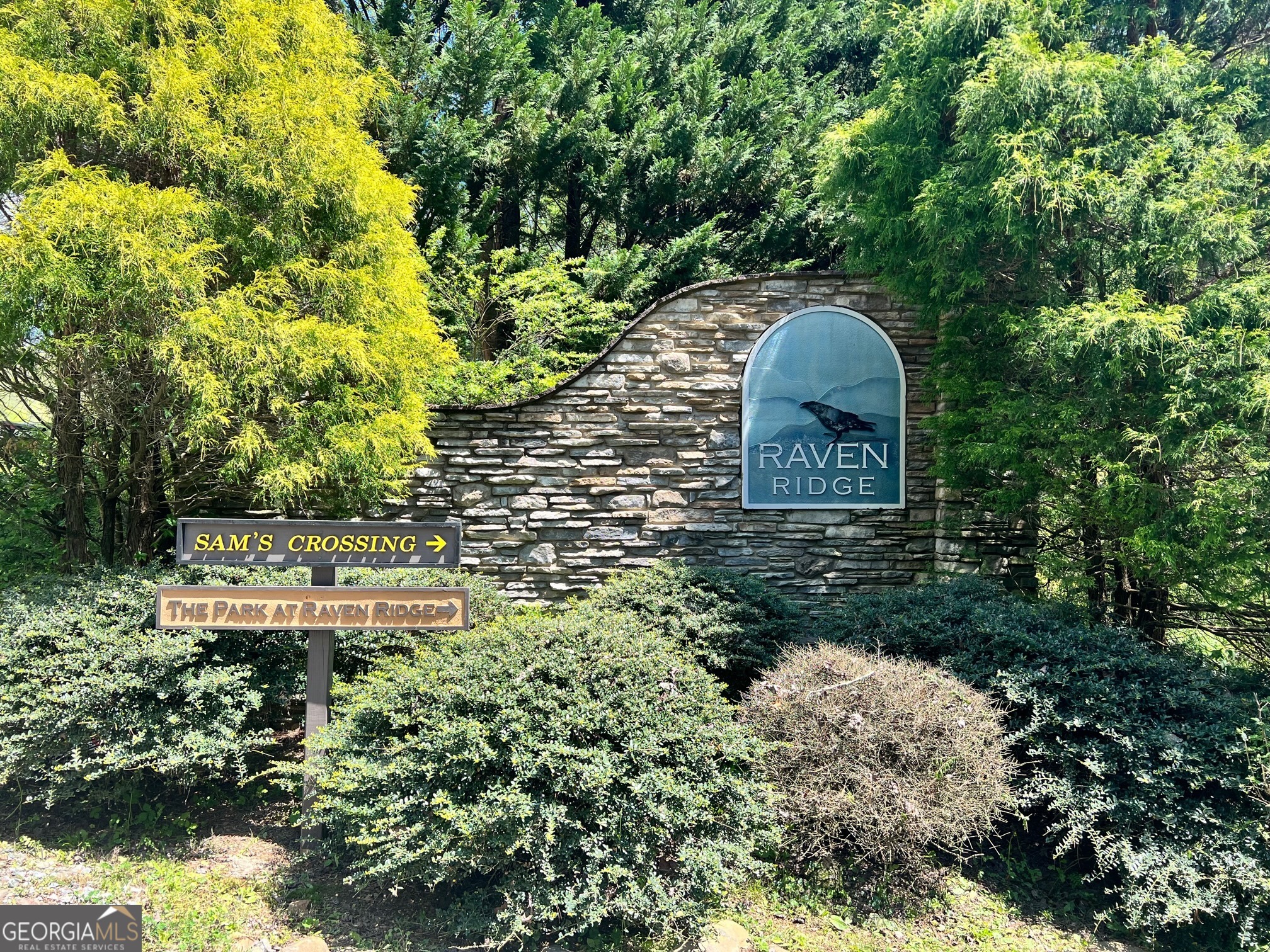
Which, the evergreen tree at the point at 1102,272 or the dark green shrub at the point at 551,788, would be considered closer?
the dark green shrub at the point at 551,788

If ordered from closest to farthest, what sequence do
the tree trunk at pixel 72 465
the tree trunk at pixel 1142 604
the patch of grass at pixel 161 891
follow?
the patch of grass at pixel 161 891
the tree trunk at pixel 72 465
the tree trunk at pixel 1142 604

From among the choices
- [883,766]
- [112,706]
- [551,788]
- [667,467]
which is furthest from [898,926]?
[112,706]

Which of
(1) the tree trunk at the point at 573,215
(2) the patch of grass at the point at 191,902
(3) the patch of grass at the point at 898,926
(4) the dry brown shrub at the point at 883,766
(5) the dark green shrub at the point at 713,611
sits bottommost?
(3) the patch of grass at the point at 898,926

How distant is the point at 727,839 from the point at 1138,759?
1.91 meters

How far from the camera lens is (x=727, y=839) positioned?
9.77 ft

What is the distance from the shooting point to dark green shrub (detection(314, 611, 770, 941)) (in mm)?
2752

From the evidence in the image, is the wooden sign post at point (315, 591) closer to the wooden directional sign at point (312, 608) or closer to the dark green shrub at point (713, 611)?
the wooden directional sign at point (312, 608)

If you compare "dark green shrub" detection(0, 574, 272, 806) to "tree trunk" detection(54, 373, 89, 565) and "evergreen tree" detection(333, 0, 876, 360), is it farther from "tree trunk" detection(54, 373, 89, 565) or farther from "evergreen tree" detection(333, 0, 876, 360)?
"evergreen tree" detection(333, 0, 876, 360)

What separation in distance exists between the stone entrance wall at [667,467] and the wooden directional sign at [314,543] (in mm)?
2438

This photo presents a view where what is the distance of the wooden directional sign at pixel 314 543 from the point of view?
3.35m

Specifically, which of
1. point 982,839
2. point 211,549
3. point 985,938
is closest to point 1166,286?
point 982,839

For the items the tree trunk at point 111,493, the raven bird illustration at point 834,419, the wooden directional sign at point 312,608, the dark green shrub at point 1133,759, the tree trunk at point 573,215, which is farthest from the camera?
the tree trunk at point 573,215

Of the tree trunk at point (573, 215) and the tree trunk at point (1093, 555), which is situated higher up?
the tree trunk at point (573, 215)

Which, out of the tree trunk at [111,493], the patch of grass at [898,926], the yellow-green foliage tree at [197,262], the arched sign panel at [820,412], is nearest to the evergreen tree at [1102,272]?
the arched sign panel at [820,412]
